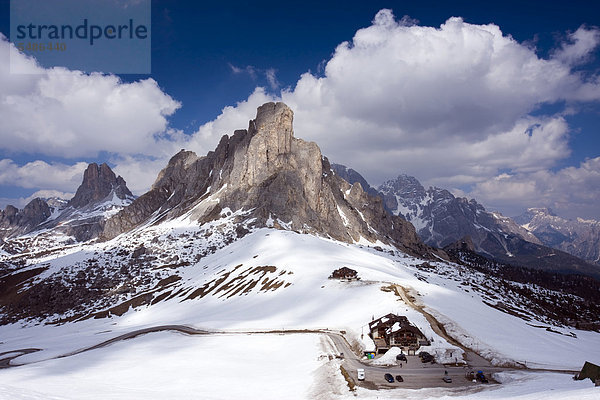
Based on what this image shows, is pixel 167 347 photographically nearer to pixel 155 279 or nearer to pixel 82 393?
pixel 82 393

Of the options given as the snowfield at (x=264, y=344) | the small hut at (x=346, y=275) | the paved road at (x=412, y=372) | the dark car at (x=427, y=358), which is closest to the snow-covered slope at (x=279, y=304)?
the snowfield at (x=264, y=344)

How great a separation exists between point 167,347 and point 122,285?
91915mm

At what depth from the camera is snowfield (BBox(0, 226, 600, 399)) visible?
118 feet

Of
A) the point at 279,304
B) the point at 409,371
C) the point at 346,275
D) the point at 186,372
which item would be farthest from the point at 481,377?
the point at 346,275

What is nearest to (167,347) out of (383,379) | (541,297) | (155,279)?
(383,379)

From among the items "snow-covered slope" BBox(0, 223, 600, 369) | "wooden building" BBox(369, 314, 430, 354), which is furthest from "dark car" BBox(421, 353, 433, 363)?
"snow-covered slope" BBox(0, 223, 600, 369)

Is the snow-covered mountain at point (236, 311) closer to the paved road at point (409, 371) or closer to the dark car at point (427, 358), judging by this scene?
the dark car at point (427, 358)

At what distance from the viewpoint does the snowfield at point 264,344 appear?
3594 cm

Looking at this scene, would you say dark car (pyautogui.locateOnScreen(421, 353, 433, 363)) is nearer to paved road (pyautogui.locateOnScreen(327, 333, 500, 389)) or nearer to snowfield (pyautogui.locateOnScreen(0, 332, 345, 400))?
paved road (pyautogui.locateOnScreen(327, 333, 500, 389))

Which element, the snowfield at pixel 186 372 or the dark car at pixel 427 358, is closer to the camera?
the snowfield at pixel 186 372

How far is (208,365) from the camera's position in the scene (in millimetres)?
48250

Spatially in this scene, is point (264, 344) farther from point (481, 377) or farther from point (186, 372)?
point (481, 377)

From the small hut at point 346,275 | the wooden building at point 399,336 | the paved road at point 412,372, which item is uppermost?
the small hut at point 346,275

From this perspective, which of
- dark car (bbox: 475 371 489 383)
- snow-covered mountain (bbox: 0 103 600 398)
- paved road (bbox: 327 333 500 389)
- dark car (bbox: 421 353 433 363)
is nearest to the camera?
paved road (bbox: 327 333 500 389)
